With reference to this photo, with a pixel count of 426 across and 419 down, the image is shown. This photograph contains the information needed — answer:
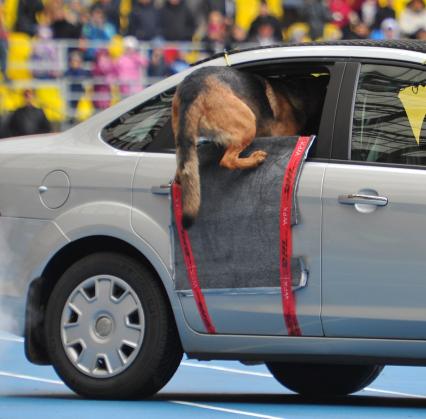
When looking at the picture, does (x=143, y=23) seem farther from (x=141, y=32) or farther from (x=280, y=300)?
(x=280, y=300)

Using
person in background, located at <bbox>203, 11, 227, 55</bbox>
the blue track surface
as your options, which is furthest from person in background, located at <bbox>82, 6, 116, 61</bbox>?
the blue track surface

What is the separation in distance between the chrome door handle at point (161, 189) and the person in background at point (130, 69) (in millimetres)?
14878

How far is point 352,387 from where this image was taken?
788 centimetres

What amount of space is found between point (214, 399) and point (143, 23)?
51.9 ft

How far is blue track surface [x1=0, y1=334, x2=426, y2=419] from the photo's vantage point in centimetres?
688

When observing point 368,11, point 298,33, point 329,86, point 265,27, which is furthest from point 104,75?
point 329,86

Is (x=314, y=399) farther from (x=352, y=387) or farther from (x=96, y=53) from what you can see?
(x=96, y=53)

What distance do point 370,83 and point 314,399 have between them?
1875mm

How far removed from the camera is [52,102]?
71.8 feet

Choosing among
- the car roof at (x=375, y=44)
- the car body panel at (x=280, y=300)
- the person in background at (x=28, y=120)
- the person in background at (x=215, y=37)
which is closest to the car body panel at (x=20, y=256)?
the car body panel at (x=280, y=300)

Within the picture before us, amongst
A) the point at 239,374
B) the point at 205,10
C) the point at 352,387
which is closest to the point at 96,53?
the point at 205,10

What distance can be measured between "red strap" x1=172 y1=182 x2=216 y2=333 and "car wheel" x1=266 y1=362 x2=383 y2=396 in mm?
999

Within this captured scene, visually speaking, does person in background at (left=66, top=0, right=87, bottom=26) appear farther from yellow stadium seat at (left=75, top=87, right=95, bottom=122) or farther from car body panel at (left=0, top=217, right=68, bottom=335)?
car body panel at (left=0, top=217, right=68, bottom=335)

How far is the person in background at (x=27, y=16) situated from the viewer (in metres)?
21.9
